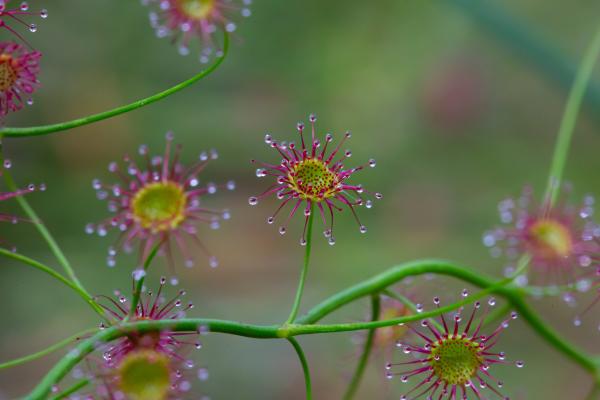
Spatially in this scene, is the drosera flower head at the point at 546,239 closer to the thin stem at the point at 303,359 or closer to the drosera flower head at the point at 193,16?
the thin stem at the point at 303,359

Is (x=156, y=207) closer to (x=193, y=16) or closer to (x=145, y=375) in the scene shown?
(x=145, y=375)

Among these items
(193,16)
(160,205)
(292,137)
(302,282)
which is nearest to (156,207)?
(160,205)

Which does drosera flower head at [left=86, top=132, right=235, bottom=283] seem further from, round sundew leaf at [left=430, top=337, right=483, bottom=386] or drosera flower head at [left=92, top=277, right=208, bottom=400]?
round sundew leaf at [left=430, top=337, right=483, bottom=386]

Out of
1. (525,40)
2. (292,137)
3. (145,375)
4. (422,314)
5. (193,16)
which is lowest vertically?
(145,375)

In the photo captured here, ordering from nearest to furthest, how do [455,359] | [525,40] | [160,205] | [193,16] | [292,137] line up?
1. [455,359]
2. [160,205]
3. [193,16]
4. [525,40]
5. [292,137]

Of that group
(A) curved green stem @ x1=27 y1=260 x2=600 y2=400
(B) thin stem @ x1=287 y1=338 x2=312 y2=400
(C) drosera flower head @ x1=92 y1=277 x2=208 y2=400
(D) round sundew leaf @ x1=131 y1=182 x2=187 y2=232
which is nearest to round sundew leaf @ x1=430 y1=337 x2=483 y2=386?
(A) curved green stem @ x1=27 y1=260 x2=600 y2=400

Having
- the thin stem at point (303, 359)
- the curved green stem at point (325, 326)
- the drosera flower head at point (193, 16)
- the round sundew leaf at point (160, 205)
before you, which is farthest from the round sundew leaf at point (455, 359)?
the drosera flower head at point (193, 16)
